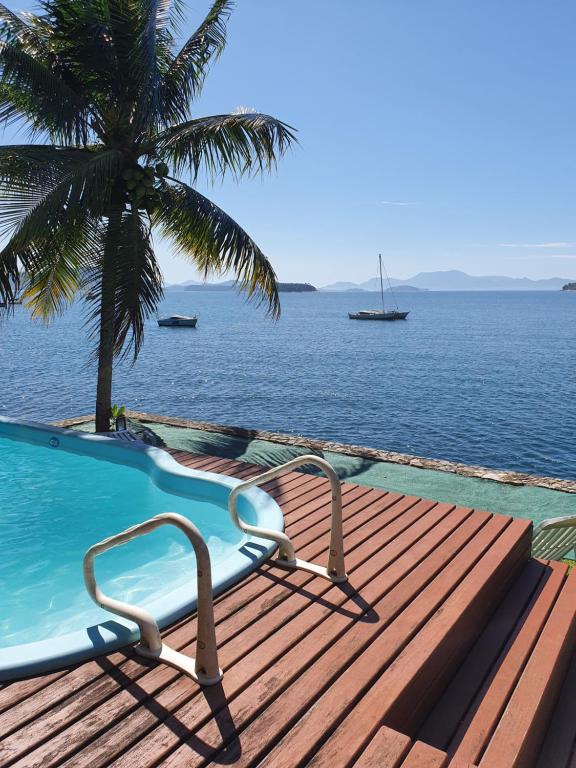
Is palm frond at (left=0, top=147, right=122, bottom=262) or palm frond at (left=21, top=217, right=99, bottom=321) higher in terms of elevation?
palm frond at (left=0, top=147, right=122, bottom=262)

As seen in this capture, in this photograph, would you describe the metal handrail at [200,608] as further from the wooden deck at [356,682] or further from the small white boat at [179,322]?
the small white boat at [179,322]

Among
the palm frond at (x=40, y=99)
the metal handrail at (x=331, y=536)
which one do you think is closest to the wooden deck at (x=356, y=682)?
the metal handrail at (x=331, y=536)

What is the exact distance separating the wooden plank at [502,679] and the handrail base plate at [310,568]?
1028mm

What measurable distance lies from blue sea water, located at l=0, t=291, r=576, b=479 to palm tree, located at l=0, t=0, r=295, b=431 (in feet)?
14.5

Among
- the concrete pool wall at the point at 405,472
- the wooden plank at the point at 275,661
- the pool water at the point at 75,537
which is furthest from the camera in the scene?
the concrete pool wall at the point at 405,472

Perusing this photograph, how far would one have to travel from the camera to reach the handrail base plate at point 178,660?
123 inches

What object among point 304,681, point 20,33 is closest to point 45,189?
point 20,33

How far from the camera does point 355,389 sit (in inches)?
1254

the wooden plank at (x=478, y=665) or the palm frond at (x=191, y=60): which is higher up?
the palm frond at (x=191, y=60)

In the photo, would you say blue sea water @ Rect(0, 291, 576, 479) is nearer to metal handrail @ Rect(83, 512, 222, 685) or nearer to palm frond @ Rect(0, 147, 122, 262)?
palm frond @ Rect(0, 147, 122, 262)

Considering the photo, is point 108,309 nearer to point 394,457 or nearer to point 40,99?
point 40,99

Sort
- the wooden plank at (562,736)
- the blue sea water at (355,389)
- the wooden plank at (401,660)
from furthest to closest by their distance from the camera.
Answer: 1. the blue sea water at (355,389)
2. the wooden plank at (562,736)
3. the wooden plank at (401,660)

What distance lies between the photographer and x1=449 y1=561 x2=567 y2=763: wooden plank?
3.08 m

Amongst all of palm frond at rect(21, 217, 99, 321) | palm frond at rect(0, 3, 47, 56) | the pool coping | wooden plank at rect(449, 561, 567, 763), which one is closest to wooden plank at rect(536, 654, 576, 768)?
wooden plank at rect(449, 561, 567, 763)
